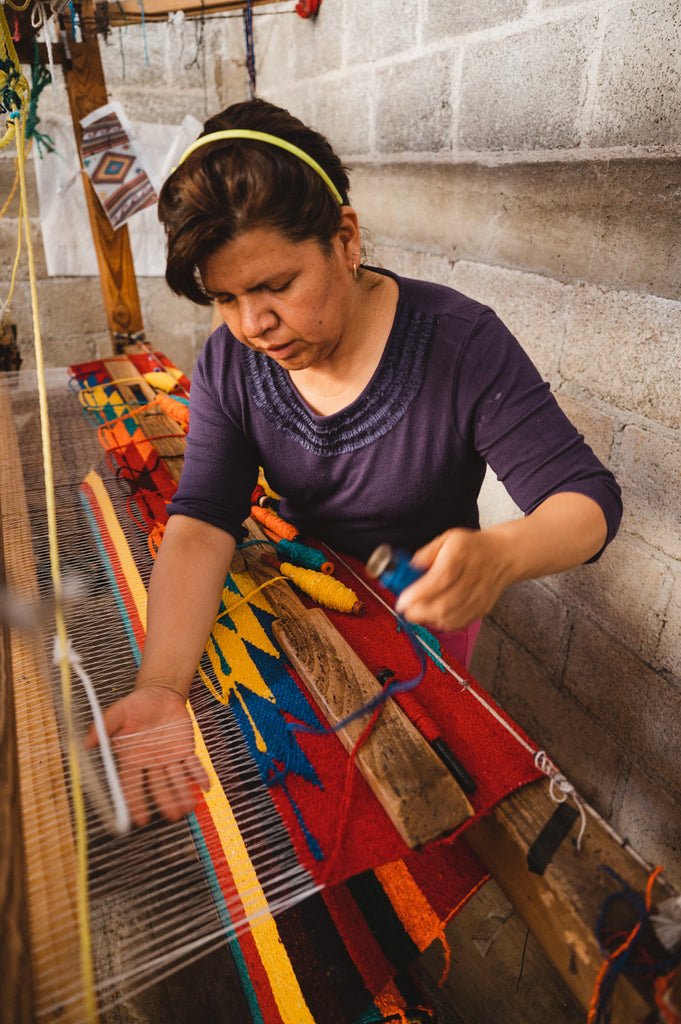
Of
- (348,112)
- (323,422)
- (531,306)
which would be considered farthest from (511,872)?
(348,112)

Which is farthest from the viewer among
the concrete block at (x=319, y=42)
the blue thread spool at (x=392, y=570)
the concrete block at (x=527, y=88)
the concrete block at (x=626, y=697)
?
the concrete block at (x=319, y=42)

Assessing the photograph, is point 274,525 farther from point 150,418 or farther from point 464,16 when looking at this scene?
point 464,16

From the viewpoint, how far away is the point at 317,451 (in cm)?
138

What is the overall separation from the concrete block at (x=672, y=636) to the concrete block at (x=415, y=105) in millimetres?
1548

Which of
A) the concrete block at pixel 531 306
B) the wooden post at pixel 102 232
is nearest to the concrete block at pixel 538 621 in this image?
the concrete block at pixel 531 306

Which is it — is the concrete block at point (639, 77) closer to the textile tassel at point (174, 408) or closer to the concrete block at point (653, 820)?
the textile tassel at point (174, 408)

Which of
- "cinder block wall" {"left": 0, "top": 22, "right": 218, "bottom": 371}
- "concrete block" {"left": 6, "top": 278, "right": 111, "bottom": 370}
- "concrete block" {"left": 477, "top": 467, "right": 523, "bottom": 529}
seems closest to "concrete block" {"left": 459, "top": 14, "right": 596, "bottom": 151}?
"concrete block" {"left": 477, "top": 467, "right": 523, "bottom": 529}

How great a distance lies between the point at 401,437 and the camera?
132 centimetres

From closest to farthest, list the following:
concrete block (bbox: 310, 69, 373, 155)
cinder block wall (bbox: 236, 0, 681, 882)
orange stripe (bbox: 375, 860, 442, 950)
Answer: orange stripe (bbox: 375, 860, 442, 950), cinder block wall (bbox: 236, 0, 681, 882), concrete block (bbox: 310, 69, 373, 155)

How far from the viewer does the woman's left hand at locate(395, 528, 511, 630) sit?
841 mm

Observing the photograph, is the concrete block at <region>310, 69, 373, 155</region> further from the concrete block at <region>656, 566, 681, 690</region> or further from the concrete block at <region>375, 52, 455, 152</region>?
the concrete block at <region>656, 566, 681, 690</region>

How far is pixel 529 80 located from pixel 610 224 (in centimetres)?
50

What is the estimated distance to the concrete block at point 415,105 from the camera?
6.79 ft

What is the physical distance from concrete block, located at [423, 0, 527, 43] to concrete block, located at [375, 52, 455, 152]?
0.06 metres
